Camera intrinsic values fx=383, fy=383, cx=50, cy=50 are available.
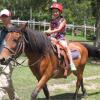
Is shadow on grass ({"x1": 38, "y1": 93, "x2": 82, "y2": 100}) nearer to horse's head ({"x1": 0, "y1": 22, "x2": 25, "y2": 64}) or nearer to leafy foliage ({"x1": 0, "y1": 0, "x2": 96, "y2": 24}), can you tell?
horse's head ({"x1": 0, "y1": 22, "x2": 25, "y2": 64})

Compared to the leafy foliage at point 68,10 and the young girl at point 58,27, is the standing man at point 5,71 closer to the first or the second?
the young girl at point 58,27

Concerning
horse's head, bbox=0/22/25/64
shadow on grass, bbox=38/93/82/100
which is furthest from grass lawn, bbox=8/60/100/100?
horse's head, bbox=0/22/25/64

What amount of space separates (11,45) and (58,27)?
172cm

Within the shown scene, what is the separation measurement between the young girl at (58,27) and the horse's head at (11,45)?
1.07 meters

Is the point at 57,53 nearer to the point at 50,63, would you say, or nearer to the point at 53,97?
the point at 50,63

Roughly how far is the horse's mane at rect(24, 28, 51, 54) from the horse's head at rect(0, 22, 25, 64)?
29 centimetres

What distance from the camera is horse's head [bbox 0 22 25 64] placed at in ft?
23.1

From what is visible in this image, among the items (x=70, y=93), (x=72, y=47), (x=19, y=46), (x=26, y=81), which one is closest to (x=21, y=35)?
(x=19, y=46)

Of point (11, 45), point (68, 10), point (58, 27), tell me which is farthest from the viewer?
point (68, 10)

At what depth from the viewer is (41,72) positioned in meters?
8.12

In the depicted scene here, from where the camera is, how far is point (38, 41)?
784cm

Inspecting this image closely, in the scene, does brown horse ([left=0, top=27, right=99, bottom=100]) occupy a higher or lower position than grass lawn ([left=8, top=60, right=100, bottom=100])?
higher

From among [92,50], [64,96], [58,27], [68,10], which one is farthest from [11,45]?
[68,10]

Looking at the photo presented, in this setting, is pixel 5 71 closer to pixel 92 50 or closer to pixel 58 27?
pixel 58 27
